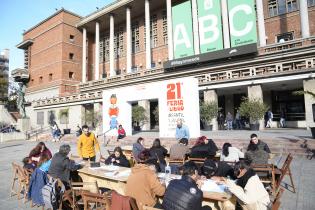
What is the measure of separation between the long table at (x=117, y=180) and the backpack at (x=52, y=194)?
828mm

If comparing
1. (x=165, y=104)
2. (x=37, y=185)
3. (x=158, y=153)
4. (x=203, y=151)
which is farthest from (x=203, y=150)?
(x=165, y=104)

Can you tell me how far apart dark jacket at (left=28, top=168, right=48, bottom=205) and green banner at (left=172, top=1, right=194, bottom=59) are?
2375 cm

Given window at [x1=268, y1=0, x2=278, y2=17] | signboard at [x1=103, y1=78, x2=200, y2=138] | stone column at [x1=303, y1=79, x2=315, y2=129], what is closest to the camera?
signboard at [x1=103, y1=78, x2=200, y2=138]

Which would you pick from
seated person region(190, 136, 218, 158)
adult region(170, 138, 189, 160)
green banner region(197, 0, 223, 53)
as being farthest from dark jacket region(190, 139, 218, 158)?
green banner region(197, 0, 223, 53)

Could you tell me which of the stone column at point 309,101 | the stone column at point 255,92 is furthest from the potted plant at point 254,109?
the stone column at point 309,101

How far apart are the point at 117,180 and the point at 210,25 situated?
23.3 metres

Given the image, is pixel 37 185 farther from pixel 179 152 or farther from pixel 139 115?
pixel 139 115

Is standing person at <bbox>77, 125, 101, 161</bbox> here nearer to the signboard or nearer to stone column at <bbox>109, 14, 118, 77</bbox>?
the signboard

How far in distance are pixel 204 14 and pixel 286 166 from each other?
2292 cm

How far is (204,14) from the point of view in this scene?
26109mm

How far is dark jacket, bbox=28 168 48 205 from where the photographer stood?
587 centimetres

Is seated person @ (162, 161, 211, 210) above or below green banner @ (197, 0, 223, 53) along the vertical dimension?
below

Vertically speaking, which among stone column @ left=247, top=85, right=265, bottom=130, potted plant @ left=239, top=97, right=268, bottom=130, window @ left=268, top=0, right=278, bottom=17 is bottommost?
potted plant @ left=239, top=97, right=268, bottom=130

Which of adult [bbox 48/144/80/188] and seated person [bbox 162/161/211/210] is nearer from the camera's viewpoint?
seated person [bbox 162/161/211/210]
